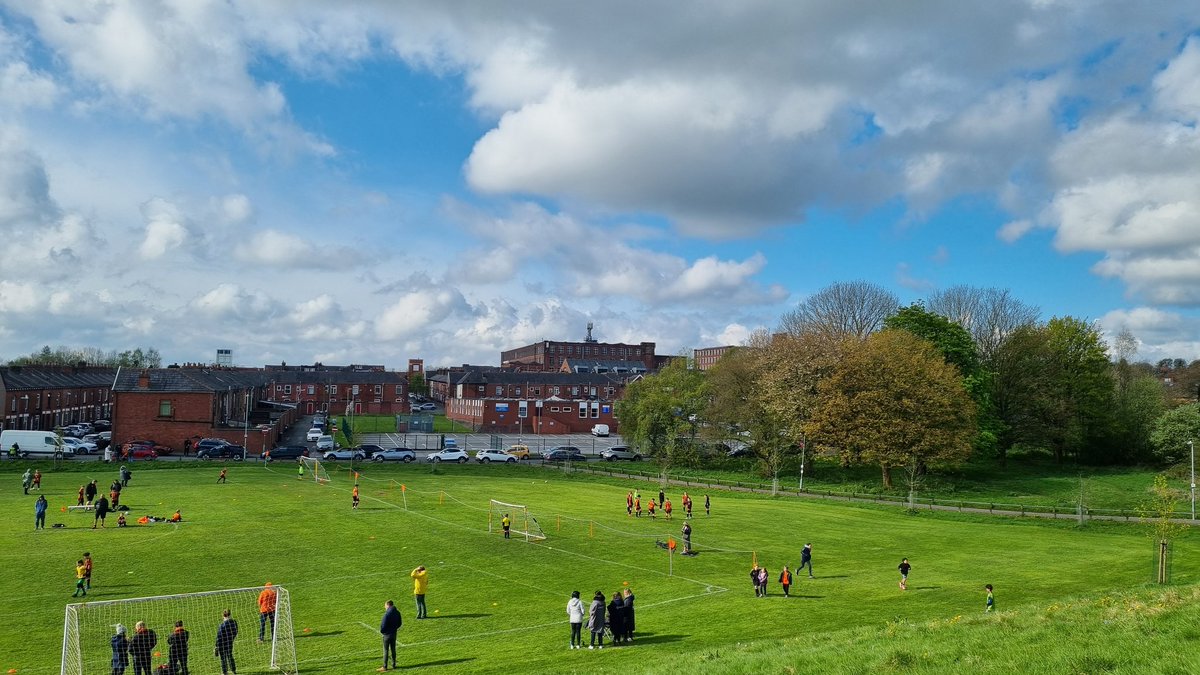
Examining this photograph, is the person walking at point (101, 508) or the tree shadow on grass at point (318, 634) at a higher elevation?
the person walking at point (101, 508)

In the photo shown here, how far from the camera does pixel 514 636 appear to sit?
2477 cm

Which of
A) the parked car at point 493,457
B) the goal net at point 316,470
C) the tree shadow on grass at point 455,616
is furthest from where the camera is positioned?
the parked car at point 493,457

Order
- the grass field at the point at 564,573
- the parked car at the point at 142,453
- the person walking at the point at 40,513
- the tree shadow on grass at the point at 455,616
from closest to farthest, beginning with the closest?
the grass field at the point at 564,573 < the tree shadow on grass at the point at 455,616 < the person walking at the point at 40,513 < the parked car at the point at 142,453

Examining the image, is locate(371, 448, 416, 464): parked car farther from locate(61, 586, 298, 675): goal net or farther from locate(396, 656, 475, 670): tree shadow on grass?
locate(396, 656, 475, 670): tree shadow on grass

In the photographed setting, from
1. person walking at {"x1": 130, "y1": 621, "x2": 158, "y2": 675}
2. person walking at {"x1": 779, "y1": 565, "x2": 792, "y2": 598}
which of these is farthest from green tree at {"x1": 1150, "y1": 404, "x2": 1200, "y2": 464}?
person walking at {"x1": 130, "y1": 621, "x2": 158, "y2": 675}

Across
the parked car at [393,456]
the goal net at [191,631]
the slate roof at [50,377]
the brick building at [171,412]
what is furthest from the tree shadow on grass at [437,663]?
the slate roof at [50,377]

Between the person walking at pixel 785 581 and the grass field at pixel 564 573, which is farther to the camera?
the person walking at pixel 785 581

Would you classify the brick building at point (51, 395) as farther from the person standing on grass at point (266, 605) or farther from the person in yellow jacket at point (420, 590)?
the person in yellow jacket at point (420, 590)

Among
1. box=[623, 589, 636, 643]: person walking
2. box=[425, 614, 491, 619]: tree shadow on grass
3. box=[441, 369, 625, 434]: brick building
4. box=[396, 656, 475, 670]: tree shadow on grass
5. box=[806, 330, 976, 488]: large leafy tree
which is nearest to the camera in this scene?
box=[396, 656, 475, 670]: tree shadow on grass

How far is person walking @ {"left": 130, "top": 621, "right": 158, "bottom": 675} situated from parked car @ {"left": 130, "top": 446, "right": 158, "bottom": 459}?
6071 centimetres

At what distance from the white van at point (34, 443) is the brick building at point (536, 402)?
5918 centimetres

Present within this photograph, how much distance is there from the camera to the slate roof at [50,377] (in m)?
88.0

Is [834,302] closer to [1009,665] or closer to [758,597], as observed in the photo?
[758,597]

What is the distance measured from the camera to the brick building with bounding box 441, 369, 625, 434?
4897 inches
